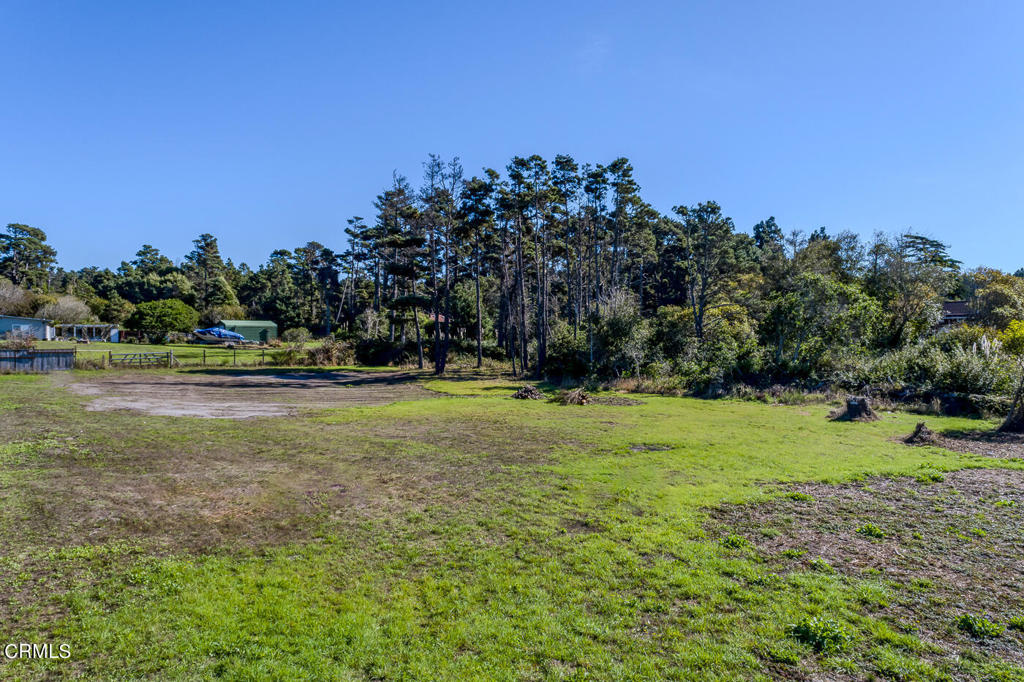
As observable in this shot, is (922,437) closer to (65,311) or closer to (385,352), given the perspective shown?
(385,352)

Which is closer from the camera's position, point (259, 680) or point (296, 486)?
point (259, 680)

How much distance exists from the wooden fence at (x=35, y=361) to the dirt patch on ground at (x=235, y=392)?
3.95 meters

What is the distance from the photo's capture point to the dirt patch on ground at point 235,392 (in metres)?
19.1

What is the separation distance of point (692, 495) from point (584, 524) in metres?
2.44

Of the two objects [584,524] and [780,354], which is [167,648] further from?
[780,354]

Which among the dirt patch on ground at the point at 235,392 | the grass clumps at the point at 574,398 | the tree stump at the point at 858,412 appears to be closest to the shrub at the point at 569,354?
the grass clumps at the point at 574,398

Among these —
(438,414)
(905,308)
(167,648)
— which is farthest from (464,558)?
(905,308)

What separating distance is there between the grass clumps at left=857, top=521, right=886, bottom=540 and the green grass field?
0.47ft

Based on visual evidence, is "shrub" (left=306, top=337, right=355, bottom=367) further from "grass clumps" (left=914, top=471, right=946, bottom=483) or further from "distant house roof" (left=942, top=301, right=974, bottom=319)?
"distant house roof" (left=942, top=301, right=974, bottom=319)

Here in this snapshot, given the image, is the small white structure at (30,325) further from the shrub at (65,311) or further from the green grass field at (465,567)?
the green grass field at (465,567)

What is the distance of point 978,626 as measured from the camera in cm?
483

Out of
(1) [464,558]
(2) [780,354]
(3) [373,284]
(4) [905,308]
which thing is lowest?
(1) [464,558]

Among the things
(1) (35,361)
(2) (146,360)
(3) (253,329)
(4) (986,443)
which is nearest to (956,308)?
(4) (986,443)

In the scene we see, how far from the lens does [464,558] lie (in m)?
6.39
